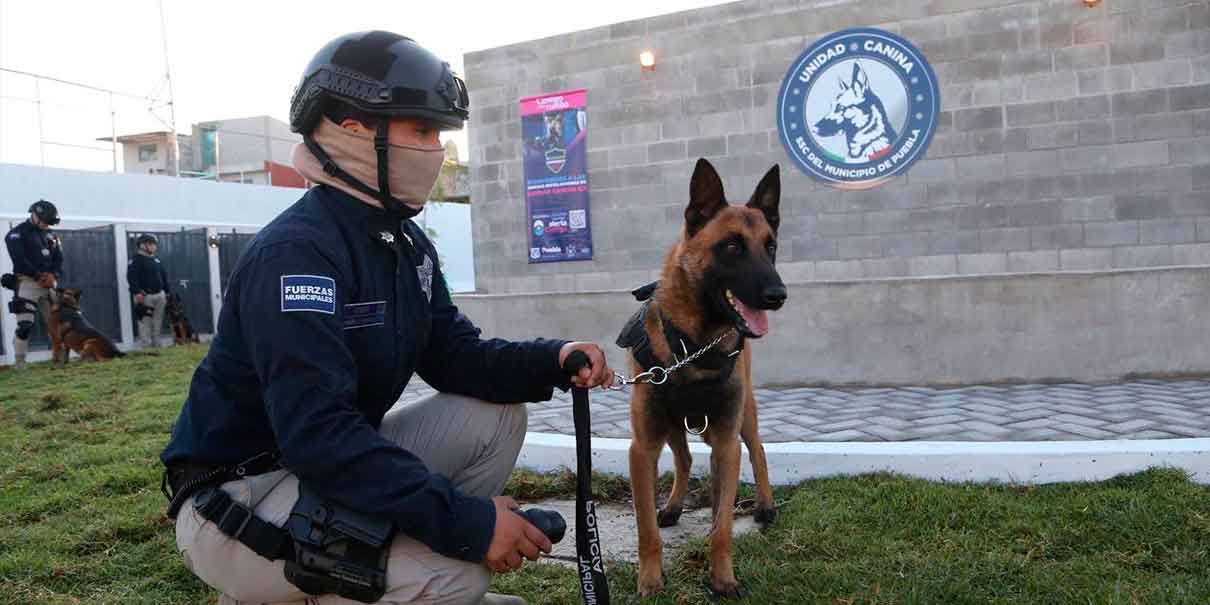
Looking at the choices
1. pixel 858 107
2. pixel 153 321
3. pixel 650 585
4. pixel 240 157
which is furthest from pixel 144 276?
pixel 240 157

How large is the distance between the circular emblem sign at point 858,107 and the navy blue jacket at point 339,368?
6.13 m

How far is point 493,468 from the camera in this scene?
246cm

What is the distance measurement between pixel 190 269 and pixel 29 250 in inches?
209

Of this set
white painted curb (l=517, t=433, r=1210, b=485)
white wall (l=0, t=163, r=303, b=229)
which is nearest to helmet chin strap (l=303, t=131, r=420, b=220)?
white painted curb (l=517, t=433, r=1210, b=485)

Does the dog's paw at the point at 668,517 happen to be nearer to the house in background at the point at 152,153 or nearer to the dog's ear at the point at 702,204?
the dog's ear at the point at 702,204

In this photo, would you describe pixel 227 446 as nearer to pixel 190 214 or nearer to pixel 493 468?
pixel 493 468

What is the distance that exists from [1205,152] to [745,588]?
6489 mm

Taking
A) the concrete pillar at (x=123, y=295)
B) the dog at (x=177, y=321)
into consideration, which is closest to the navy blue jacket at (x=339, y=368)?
the dog at (x=177, y=321)

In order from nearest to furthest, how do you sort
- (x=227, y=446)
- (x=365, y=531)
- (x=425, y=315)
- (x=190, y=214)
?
1. (x=365, y=531)
2. (x=227, y=446)
3. (x=425, y=315)
4. (x=190, y=214)

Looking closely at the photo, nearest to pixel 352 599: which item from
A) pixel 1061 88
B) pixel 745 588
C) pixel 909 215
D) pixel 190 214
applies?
pixel 745 588

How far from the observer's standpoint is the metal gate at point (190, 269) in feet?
52.5

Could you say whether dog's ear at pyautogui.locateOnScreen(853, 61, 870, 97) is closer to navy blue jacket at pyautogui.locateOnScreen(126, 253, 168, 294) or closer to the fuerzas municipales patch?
the fuerzas municipales patch

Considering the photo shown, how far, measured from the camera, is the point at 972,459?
4027 millimetres

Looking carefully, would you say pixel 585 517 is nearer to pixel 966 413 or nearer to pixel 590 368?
pixel 590 368
